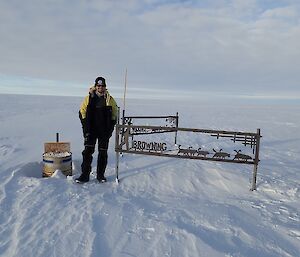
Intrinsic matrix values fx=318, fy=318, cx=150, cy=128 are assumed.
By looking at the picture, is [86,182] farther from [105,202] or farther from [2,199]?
[2,199]

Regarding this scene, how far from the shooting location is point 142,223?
4.23m

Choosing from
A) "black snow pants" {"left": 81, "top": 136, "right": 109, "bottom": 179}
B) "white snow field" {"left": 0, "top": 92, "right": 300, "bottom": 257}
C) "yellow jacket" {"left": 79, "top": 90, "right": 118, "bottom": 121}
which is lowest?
"white snow field" {"left": 0, "top": 92, "right": 300, "bottom": 257}

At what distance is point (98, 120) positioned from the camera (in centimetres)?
587

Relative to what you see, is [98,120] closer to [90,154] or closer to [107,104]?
[107,104]

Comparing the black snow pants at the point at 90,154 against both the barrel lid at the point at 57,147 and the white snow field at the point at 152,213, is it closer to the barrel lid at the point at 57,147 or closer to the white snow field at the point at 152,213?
the white snow field at the point at 152,213

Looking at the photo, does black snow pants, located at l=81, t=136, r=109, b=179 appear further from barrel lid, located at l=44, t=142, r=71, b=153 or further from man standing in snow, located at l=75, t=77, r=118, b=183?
barrel lid, located at l=44, t=142, r=71, b=153

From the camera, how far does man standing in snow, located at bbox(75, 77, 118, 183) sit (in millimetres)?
5715

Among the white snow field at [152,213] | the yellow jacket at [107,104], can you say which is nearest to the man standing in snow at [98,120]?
the yellow jacket at [107,104]

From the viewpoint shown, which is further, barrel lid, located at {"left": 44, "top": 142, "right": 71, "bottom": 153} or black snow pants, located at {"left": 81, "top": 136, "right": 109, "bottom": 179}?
barrel lid, located at {"left": 44, "top": 142, "right": 71, "bottom": 153}

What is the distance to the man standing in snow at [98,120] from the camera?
571 centimetres

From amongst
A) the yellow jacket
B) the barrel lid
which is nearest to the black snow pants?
the yellow jacket

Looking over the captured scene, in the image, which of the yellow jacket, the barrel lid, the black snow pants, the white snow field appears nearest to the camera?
the white snow field

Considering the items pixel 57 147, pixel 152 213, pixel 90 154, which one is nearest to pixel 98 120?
pixel 90 154

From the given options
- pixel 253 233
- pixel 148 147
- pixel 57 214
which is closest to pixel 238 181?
pixel 148 147
